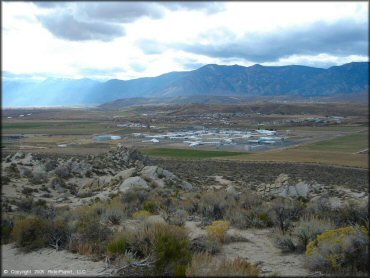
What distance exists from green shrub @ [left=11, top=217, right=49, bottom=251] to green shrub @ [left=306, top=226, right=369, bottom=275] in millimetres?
6482

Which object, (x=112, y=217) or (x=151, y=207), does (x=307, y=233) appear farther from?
(x=151, y=207)

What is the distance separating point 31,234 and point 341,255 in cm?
746

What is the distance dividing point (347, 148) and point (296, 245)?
220 ft

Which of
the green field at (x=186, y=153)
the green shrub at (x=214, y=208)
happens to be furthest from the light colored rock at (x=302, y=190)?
the green field at (x=186, y=153)

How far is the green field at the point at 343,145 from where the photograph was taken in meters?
67.6

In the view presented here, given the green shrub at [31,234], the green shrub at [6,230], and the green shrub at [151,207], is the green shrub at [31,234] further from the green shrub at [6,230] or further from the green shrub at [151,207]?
the green shrub at [151,207]

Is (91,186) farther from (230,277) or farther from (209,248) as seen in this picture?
(230,277)

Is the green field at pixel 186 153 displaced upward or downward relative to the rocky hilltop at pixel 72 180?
downward

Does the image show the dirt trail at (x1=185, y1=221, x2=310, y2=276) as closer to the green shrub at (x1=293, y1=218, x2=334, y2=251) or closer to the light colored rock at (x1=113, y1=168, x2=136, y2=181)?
the green shrub at (x1=293, y1=218, x2=334, y2=251)

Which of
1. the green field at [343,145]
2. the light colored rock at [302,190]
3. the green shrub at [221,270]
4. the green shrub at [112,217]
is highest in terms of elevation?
the green shrub at [221,270]

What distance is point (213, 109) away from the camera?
199625 millimetres

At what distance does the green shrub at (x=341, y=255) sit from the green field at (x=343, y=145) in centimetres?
6404

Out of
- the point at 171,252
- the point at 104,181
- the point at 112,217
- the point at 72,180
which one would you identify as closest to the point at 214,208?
the point at 112,217

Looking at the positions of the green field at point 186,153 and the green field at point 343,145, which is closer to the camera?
the green field at point 343,145
